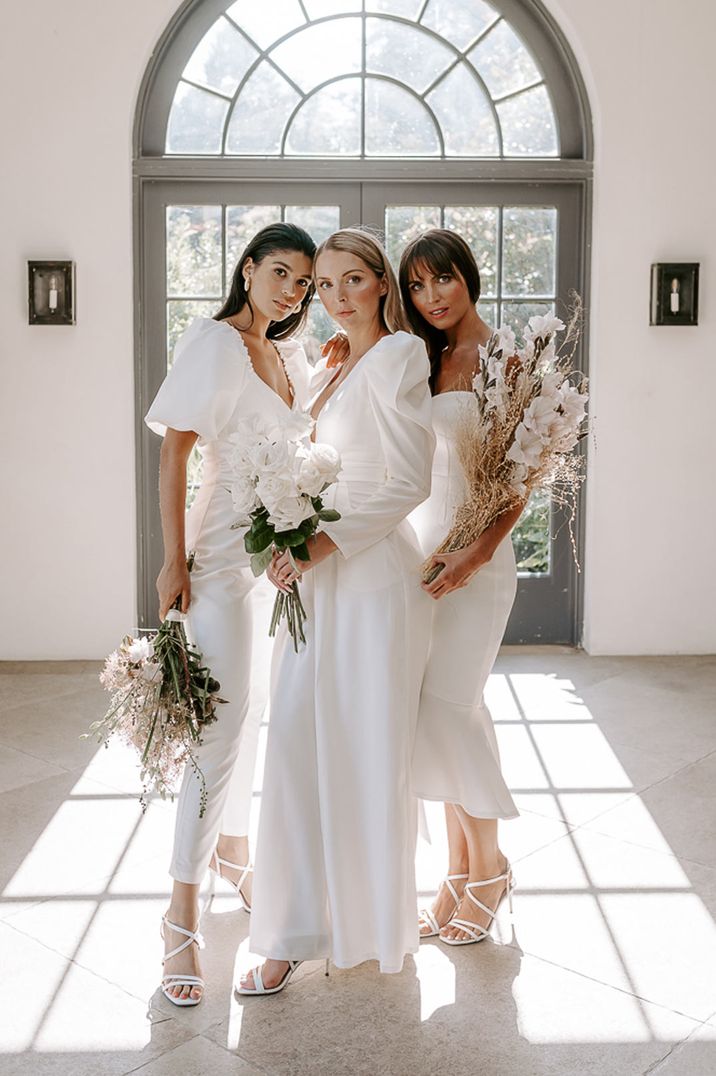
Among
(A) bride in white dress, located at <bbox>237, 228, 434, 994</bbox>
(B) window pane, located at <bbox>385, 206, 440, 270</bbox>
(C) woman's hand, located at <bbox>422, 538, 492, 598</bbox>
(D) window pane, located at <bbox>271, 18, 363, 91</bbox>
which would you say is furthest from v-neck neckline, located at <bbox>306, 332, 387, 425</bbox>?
(D) window pane, located at <bbox>271, 18, 363, 91</bbox>

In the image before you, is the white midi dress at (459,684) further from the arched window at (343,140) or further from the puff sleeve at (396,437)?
the arched window at (343,140)

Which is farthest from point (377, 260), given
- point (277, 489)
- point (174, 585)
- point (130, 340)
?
point (130, 340)

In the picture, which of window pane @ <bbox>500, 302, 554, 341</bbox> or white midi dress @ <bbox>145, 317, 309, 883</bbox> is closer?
white midi dress @ <bbox>145, 317, 309, 883</bbox>

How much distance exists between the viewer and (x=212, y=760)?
258cm

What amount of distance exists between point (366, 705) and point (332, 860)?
0.34 metres

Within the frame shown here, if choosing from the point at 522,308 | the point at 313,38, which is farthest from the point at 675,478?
the point at 313,38

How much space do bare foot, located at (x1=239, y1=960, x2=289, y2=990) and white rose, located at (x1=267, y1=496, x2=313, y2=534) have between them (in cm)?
96

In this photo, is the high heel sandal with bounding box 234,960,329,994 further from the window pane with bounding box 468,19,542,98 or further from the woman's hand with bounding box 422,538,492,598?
the window pane with bounding box 468,19,542,98

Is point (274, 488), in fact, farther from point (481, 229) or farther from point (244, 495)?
point (481, 229)

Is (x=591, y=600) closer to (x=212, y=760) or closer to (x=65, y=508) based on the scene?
(x=65, y=508)

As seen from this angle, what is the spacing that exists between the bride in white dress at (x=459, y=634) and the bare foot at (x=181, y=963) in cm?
59

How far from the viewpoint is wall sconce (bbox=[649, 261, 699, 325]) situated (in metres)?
5.38

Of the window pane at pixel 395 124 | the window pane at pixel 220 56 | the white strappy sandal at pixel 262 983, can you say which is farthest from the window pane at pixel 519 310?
the white strappy sandal at pixel 262 983

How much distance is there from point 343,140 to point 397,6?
2.13 feet
